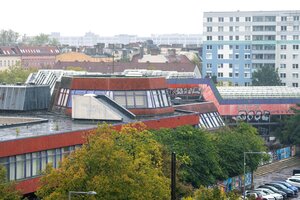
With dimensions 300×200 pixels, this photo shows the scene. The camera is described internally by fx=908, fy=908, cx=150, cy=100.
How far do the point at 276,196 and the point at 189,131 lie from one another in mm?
11107

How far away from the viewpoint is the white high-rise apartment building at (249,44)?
158 metres

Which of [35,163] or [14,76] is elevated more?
[14,76]

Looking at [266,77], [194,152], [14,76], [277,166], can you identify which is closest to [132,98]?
[194,152]

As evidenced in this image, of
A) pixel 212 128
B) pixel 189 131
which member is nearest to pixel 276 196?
pixel 189 131

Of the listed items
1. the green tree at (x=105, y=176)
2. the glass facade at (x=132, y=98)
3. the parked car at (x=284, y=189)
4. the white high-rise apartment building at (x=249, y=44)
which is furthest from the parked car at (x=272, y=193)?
the white high-rise apartment building at (x=249, y=44)

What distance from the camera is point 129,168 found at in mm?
46812

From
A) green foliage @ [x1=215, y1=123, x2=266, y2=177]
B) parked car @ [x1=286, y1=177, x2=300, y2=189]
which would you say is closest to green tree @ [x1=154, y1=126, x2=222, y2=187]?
green foliage @ [x1=215, y1=123, x2=266, y2=177]

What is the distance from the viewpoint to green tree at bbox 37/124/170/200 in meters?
45.5

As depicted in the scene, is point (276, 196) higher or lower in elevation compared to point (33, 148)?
lower

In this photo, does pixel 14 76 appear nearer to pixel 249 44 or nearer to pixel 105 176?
pixel 249 44

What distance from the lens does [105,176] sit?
45.8m

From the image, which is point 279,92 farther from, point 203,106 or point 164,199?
point 164,199

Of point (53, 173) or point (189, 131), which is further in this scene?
point (189, 131)

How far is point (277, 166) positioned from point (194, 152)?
3065cm
